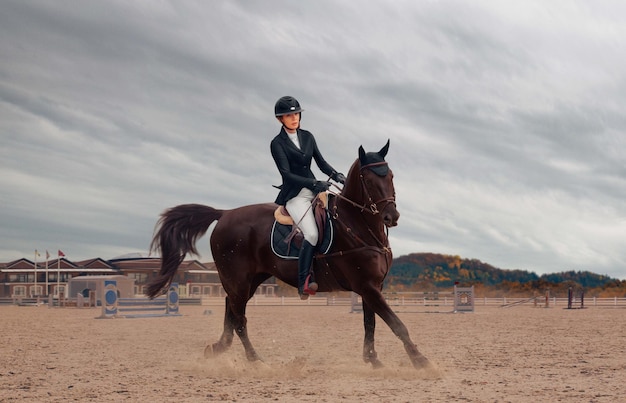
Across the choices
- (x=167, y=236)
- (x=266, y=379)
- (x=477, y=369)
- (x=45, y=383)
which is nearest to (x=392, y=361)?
(x=477, y=369)

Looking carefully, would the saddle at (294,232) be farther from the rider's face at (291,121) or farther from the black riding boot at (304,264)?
the rider's face at (291,121)

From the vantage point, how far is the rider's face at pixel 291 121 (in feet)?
27.3

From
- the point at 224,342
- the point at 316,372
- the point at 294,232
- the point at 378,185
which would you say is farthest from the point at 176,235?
the point at 378,185

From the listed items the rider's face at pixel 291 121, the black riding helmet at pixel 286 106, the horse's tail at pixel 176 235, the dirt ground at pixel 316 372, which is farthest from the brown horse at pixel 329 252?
the black riding helmet at pixel 286 106

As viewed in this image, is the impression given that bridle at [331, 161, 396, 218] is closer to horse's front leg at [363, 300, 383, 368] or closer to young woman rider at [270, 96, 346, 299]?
young woman rider at [270, 96, 346, 299]

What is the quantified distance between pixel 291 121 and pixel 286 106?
204mm

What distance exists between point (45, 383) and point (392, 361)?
4.46 meters

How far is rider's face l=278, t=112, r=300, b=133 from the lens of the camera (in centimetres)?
834

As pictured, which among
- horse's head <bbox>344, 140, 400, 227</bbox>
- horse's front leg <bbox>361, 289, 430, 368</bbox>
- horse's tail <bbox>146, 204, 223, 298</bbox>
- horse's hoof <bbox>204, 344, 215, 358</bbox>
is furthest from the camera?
horse's tail <bbox>146, 204, 223, 298</bbox>

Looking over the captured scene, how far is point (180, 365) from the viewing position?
8.80 metres

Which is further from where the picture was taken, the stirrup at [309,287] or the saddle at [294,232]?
the saddle at [294,232]

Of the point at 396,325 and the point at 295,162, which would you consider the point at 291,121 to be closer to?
the point at 295,162

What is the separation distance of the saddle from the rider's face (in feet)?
3.17

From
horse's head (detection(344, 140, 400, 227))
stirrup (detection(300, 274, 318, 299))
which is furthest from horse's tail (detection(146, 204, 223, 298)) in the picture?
horse's head (detection(344, 140, 400, 227))
